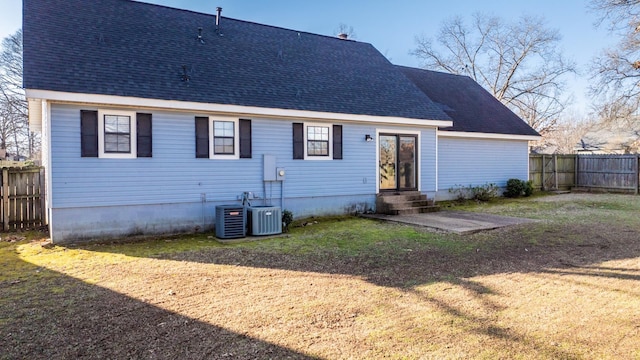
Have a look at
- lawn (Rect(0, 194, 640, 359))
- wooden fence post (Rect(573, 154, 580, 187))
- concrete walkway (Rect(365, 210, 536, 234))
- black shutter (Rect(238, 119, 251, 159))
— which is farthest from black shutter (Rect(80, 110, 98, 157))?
wooden fence post (Rect(573, 154, 580, 187))

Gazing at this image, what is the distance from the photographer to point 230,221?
8727 millimetres

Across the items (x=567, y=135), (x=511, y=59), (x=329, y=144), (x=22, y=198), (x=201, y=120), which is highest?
(x=511, y=59)

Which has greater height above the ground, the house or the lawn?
the house

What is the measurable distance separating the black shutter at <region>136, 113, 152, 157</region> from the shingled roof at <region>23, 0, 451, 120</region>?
0.51 metres

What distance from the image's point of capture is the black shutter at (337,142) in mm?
11398

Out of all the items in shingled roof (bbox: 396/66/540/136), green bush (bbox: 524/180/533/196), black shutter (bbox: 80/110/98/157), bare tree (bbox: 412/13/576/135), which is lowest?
green bush (bbox: 524/180/533/196)

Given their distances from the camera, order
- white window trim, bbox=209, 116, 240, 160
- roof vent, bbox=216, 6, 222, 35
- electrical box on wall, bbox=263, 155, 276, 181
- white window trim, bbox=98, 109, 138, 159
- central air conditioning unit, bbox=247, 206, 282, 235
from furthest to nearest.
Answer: roof vent, bbox=216, 6, 222, 35 < electrical box on wall, bbox=263, 155, 276, 181 < white window trim, bbox=209, 116, 240, 160 < central air conditioning unit, bbox=247, 206, 282, 235 < white window trim, bbox=98, 109, 138, 159

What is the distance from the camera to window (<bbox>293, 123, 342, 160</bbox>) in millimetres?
10820

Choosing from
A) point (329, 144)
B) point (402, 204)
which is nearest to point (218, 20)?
point (329, 144)

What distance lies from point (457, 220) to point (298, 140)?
181 inches

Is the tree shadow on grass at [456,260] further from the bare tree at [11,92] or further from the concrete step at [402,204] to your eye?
the bare tree at [11,92]

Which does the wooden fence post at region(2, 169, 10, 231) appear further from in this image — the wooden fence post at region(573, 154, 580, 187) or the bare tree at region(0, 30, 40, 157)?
the wooden fence post at region(573, 154, 580, 187)

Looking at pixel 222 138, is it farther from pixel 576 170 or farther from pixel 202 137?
pixel 576 170

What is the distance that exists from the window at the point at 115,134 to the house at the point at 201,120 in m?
0.02
